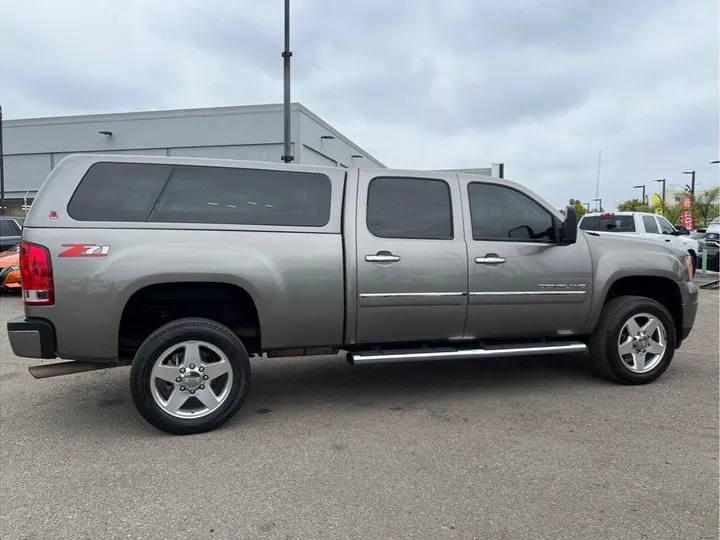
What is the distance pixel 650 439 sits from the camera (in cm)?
369

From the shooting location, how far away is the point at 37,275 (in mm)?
3535

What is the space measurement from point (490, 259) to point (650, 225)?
1171cm

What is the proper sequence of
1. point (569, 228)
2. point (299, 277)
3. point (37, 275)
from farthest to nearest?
point (569, 228)
point (299, 277)
point (37, 275)

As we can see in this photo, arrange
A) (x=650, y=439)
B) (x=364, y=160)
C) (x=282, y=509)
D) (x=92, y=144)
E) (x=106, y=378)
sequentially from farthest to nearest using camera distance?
(x=364, y=160), (x=92, y=144), (x=106, y=378), (x=650, y=439), (x=282, y=509)

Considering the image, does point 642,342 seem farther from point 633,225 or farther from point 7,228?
point 7,228

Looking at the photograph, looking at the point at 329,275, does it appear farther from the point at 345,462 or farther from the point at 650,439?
the point at 650,439

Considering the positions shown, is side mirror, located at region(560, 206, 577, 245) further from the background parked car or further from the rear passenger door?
the background parked car

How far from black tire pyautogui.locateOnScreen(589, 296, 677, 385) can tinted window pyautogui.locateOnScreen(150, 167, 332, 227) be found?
8.76ft

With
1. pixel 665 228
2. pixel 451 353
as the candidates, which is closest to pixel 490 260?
pixel 451 353

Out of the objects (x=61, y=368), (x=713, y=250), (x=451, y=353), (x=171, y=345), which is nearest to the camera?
(x=171, y=345)

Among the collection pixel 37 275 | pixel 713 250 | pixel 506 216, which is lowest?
pixel 713 250

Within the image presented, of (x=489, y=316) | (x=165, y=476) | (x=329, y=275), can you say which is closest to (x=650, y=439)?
(x=489, y=316)

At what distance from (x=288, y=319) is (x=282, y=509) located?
149 cm

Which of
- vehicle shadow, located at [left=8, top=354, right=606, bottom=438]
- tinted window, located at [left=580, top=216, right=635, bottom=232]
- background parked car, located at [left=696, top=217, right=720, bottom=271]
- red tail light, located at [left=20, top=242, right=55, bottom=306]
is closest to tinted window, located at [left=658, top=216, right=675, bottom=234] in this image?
tinted window, located at [left=580, top=216, right=635, bottom=232]
